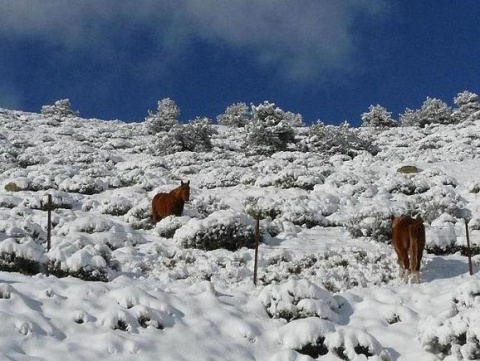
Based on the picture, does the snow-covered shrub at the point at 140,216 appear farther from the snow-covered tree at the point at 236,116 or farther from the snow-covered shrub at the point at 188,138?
the snow-covered tree at the point at 236,116

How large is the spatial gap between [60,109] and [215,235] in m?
46.5

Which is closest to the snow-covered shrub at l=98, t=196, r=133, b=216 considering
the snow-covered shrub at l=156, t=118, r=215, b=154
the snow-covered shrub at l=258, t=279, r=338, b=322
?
the snow-covered shrub at l=258, t=279, r=338, b=322

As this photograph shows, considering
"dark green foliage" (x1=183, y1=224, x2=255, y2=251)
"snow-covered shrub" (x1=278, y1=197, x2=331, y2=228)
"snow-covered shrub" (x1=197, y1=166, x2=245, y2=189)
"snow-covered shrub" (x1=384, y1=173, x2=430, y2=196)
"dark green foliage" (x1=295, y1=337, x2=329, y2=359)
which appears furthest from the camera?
"snow-covered shrub" (x1=197, y1=166, x2=245, y2=189)

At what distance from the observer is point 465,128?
37.0 metres

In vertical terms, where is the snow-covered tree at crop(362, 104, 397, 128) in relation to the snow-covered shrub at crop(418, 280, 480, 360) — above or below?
above

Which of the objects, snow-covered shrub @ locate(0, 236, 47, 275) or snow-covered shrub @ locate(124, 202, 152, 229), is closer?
snow-covered shrub @ locate(0, 236, 47, 275)

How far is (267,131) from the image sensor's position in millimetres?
33250

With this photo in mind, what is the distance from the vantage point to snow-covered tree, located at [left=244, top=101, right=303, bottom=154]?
33.2 metres

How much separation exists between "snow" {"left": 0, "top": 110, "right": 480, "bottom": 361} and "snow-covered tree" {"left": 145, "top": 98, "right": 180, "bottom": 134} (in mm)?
18261

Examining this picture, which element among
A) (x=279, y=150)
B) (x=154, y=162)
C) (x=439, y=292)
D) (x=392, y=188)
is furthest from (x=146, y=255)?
(x=279, y=150)

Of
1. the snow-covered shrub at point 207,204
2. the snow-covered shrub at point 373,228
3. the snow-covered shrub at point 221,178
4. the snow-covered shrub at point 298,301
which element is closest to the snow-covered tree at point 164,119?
the snow-covered shrub at point 221,178

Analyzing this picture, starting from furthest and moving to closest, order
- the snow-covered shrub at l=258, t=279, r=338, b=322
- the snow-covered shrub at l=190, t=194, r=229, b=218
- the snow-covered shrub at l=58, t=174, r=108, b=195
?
the snow-covered shrub at l=58, t=174, r=108, b=195, the snow-covered shrub at l=190, t=194, r=229, b=218, the snow-covered shrub at l=258, t=279, r=338, b=322

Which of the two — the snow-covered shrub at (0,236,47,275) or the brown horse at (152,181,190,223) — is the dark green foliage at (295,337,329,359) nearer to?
the snow-covered shrub at (0,236,47,275)

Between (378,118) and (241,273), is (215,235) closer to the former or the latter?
(241,273)
